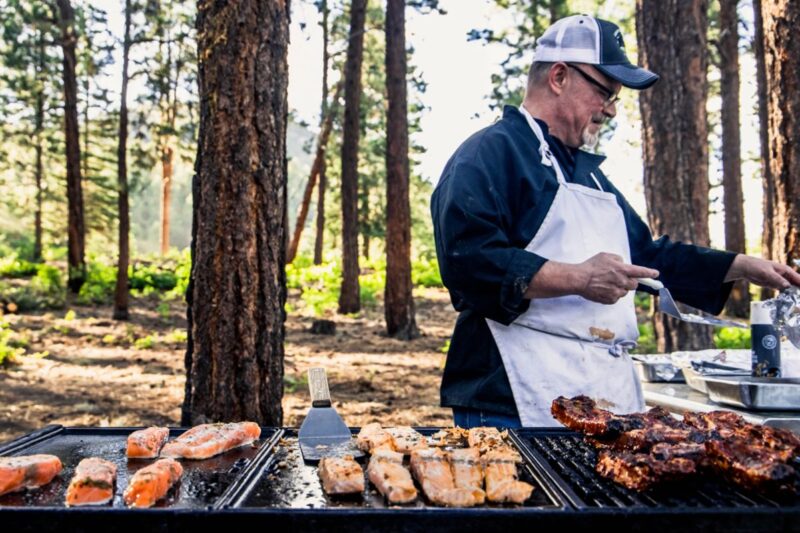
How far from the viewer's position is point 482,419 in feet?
8.98

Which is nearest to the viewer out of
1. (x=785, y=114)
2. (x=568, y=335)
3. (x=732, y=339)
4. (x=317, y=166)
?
(x=568, y=335)

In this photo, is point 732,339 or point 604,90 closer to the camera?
point 604,90

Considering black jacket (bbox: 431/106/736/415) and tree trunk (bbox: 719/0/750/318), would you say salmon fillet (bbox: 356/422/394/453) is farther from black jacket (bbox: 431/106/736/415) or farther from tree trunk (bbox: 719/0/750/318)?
tree trunk (bbox: 719/0/750/318)

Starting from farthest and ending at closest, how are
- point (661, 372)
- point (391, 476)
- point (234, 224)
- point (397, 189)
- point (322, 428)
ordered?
point (397, 189)
point (234, 224)
point (661, 372)
point (322, 428)
point (391, 476)

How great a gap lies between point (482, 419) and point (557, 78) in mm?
1368

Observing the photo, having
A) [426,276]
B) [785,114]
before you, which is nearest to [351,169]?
[426,276]

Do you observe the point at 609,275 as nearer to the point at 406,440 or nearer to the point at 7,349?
the point at 406,440

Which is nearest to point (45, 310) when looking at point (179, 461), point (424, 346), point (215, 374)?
point (424, 346)

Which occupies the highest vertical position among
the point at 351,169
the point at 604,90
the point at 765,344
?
the point at 351,169

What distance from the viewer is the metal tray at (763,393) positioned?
2.77 meters

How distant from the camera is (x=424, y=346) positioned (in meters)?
12.0

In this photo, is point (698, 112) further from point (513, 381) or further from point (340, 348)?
point (340, 348)

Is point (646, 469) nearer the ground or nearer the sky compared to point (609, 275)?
nearer the ground

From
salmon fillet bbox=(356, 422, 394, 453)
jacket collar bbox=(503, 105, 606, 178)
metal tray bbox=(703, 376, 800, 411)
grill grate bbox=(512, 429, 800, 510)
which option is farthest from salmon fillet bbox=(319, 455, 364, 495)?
metal tray bbox=(703, 376, 800, 411)
